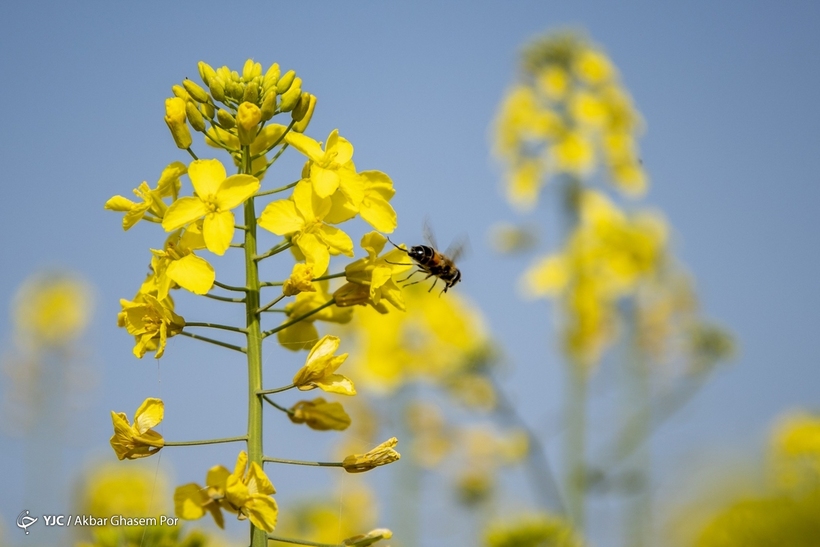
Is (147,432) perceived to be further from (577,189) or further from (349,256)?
(577,189)

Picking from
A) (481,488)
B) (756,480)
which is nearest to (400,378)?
(481,488)

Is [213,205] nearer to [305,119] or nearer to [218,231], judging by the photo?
[218,231]

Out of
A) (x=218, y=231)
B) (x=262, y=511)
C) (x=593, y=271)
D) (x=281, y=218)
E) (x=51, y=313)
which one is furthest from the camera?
(x=51, y=313)

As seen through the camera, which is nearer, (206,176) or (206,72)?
(206,176)

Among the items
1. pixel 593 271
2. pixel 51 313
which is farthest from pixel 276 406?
pixel 51 313

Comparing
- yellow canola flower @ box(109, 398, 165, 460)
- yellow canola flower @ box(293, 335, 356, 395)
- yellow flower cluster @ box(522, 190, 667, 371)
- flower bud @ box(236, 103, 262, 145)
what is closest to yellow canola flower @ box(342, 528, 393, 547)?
yellow canola flower @ box(293, 335, 356, 395)

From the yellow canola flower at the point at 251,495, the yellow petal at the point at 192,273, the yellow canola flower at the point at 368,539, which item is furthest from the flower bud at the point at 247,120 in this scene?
the yellow canola flower at the point at 368,539

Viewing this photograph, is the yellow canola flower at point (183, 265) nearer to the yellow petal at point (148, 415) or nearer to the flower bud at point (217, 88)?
the yellow petal at point (148, 415)
